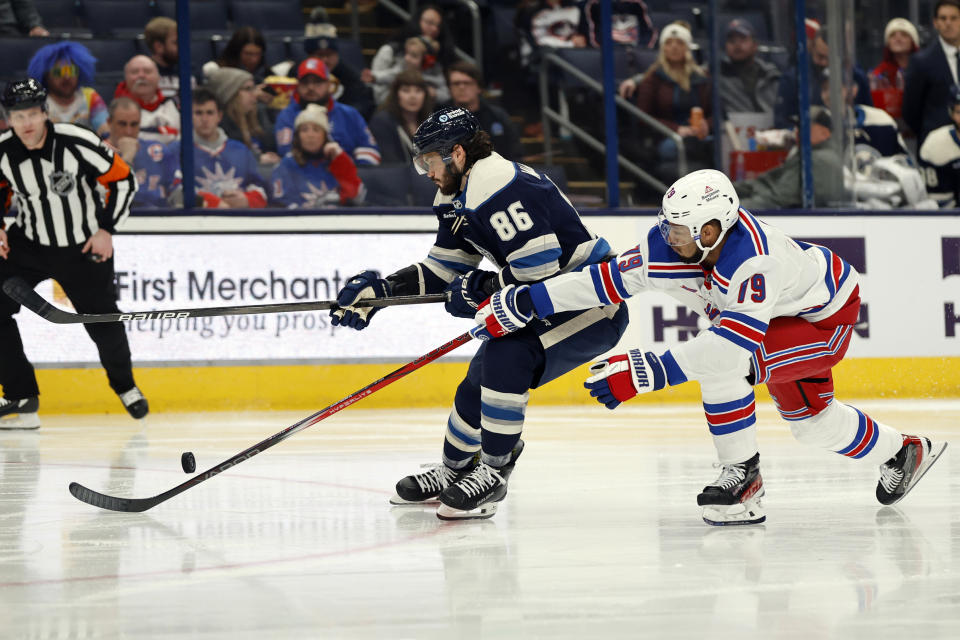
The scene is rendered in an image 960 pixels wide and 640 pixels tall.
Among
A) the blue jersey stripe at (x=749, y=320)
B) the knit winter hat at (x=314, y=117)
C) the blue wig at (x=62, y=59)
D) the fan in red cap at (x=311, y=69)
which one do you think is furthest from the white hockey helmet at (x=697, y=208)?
the blue wig at (x=62, y=59)

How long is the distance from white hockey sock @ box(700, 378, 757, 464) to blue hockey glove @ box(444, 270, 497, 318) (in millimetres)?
Answer: 666

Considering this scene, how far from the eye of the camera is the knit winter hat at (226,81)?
6.63 m

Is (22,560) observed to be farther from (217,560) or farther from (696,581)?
(696,581)

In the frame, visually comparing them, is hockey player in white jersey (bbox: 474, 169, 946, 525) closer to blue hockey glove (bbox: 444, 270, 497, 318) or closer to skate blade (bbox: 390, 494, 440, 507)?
blue hockey glove (bbox: 444, 270, 497, 318)

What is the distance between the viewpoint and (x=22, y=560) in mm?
2740

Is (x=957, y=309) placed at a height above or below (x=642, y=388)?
below

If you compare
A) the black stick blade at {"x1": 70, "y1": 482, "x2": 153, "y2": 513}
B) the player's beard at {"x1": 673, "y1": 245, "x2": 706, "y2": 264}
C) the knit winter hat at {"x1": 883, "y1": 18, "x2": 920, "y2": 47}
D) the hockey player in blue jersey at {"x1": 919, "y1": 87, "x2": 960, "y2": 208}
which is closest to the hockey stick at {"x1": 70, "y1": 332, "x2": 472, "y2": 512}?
the black stick blade at {"x1": 70, "y1": 482, "x2": 153, "y2": 513}

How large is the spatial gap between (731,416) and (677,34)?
4.76 meters

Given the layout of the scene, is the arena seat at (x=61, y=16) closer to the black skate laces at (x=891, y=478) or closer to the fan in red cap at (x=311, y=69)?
the fan in red cap at (x=311, y=69)

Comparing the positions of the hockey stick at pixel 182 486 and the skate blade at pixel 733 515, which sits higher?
the hockey stick at pixel 182 486

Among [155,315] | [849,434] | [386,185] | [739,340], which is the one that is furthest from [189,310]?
[386,185]

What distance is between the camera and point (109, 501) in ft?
11.0

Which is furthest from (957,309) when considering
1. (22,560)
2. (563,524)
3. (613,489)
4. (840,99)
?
(22,560)

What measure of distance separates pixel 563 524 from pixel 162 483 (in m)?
1.44
